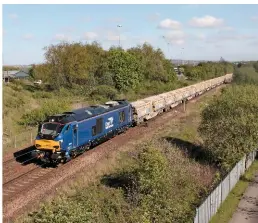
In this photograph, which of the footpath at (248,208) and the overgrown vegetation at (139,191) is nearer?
the overgrown vegetation at (139,191)

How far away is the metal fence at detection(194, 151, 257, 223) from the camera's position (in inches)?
690

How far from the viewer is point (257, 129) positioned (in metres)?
26.9

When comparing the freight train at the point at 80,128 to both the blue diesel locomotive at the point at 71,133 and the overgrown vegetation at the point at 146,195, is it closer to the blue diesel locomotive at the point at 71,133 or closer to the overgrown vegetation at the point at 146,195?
the blue diesel locomotive at the point at 71,133

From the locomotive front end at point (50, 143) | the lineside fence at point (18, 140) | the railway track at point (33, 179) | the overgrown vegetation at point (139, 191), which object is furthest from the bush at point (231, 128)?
the lineside fence at point (18, 140)

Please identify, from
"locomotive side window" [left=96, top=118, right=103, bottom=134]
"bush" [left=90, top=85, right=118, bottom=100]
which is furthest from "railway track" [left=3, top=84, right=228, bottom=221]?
"bush" [left=90, top=85, right=118, bottom=100]

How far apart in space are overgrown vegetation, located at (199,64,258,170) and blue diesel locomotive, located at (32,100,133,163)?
819 centimetres

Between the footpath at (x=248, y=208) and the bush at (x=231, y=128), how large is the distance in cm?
225

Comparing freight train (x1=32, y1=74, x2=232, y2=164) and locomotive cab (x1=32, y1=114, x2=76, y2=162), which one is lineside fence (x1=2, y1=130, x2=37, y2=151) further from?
locomotive cab (x1=32, y1=114, x2=76, y2=162)

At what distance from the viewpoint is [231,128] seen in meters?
26.9

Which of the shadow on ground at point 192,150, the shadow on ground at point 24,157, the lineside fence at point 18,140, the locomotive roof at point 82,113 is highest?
the locomotive roof at point 82,113

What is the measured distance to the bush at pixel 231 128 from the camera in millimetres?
26469

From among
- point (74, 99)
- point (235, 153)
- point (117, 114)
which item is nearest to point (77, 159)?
point (117, 114)

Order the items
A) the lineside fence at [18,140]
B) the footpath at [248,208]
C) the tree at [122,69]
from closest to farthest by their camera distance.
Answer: the footpath at [248,208] < the lineside fence at [18,140] < the tree at [122,69]

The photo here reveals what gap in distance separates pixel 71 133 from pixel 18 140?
389 inches
